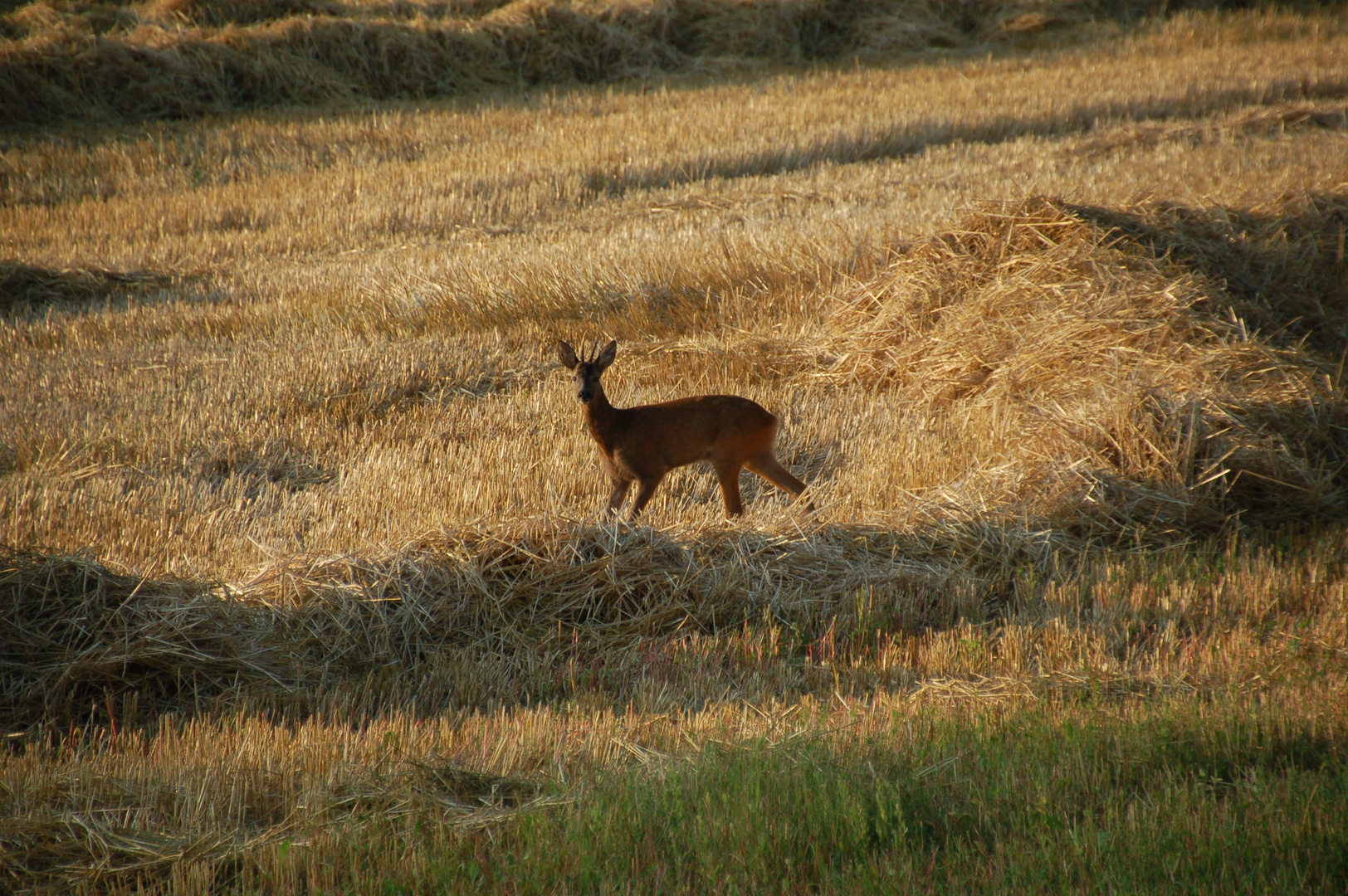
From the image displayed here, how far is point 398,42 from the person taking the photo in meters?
22.3

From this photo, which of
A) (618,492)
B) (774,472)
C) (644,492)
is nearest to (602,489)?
(618,492)

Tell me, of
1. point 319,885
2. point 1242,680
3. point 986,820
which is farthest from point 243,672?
point 1242,680

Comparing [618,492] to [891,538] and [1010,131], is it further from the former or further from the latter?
[1010,131]

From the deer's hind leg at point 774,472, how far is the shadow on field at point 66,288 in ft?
28.1

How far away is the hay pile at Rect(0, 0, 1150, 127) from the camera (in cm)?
1906

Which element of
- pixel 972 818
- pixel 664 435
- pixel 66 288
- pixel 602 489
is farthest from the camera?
pixel 66 288

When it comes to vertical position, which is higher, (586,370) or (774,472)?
(586,370)

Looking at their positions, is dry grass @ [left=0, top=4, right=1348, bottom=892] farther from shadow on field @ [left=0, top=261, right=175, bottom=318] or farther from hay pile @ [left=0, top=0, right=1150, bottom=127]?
hay pile @ [left=0, top=0, right=1150, bottom=127]

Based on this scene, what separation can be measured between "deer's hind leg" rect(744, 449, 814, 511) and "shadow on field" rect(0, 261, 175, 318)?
857 centimetres

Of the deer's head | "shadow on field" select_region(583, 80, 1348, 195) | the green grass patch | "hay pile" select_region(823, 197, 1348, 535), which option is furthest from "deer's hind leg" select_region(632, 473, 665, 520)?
"shadow on field" select_region(583, 80, 1348, 195)

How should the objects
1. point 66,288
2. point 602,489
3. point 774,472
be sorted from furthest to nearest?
1. point 66,288
2. point 602,489
3. point 774,472

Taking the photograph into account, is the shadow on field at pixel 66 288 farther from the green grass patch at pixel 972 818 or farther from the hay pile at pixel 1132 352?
the green grass patch at pixel 972 818

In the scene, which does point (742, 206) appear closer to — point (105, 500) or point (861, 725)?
point (105, 500)

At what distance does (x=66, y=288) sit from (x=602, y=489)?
830 cm
